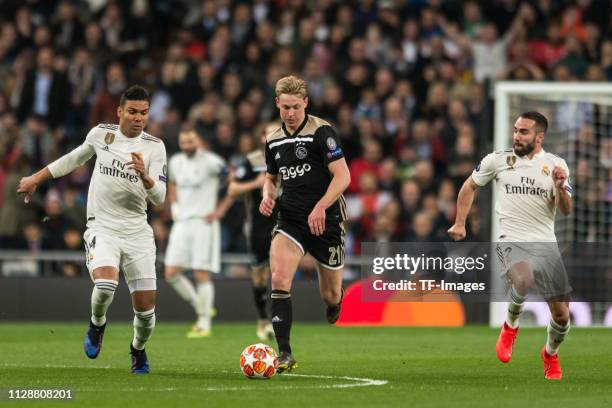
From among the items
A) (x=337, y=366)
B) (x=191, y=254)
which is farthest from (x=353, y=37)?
(x=337, y=366)

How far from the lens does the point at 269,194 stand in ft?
40.7

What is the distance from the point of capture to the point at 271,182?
1253 centimetres

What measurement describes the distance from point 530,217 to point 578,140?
9525 mm

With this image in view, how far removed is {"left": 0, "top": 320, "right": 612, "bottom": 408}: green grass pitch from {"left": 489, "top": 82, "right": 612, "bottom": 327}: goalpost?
2.73 metres

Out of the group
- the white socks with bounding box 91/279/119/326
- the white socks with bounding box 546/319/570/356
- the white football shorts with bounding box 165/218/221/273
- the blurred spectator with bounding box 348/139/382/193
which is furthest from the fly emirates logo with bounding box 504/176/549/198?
the blurred spectator with bounding box 348/139/382/193

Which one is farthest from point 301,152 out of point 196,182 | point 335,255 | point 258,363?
point 196,182

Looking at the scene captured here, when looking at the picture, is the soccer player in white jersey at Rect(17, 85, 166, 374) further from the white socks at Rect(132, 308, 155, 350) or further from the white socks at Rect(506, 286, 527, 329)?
the white socks at Rect(506, 286, 527, 329)

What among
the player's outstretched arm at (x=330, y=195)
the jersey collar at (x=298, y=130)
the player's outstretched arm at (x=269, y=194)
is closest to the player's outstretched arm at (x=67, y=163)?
the player's outstretched arm at (x=269, y=194)

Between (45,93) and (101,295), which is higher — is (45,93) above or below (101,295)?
above

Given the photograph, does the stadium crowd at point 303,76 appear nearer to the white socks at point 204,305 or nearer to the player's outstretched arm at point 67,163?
the white socks at point 204,305

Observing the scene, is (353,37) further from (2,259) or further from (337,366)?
(337,366)

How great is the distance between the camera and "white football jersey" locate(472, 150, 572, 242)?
12164mm

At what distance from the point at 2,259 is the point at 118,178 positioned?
33.9 ft

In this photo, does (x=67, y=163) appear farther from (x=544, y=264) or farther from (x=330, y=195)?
(x=544, y=264)
